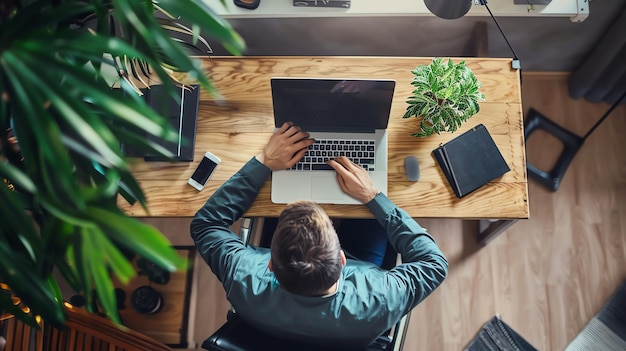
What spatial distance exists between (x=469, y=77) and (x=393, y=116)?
26 cm

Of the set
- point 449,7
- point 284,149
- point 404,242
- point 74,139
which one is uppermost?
point 449,7

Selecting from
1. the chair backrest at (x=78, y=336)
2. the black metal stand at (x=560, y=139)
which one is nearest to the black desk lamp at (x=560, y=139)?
the black metal stand at (x=560, y=139)

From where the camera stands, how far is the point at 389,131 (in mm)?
1439

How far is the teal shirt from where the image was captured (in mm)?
1187

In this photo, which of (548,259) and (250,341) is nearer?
(250,341)

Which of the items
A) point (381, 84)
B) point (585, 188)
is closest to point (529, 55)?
point (585, 188)

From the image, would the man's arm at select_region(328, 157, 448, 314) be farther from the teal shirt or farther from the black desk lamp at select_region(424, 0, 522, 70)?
the black desk lamp at select_region(424, 0, 522, 70)

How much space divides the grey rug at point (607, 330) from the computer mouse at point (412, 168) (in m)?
1.06

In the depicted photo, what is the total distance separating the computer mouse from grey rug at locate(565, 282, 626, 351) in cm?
106

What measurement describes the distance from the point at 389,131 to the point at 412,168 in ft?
0.41

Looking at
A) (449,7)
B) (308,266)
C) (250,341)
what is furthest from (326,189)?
(449,7)

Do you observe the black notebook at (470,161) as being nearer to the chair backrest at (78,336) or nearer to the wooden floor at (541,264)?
the wooden floor at (541,264)

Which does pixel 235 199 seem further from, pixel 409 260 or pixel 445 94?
pixel 445 94

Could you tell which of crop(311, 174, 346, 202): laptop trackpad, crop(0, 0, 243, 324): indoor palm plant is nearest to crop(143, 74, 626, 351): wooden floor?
crop(311, 174, 346, 202): laptop trackpad
